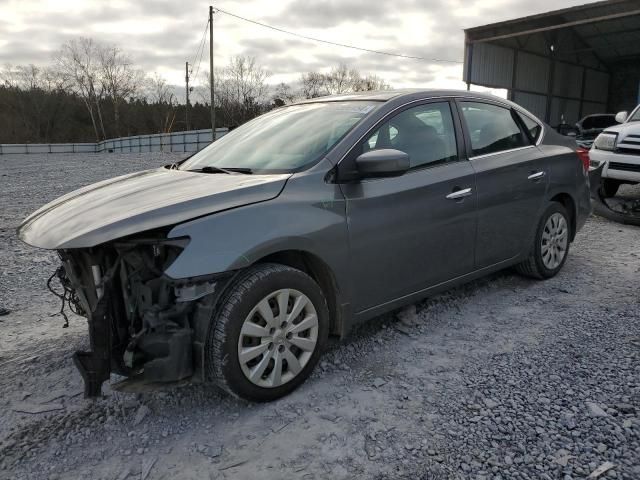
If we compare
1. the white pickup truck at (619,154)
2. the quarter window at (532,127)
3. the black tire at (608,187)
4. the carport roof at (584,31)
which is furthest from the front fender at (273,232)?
the carport roof at (584,31)

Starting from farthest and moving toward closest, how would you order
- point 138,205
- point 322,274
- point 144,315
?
point 322,274 < point 138,205 < point 144,315

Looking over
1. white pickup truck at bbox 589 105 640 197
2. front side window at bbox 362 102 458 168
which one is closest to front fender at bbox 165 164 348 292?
front side window at bbox 362 102 458 168

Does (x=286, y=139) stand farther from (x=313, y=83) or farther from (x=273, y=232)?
(x=313, y=83)

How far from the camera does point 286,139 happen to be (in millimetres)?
3398

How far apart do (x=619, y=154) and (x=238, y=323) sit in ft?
22.7

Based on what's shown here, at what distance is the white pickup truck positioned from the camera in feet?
23.6

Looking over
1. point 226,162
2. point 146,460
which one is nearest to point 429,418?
point 146,460

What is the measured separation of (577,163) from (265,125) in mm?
2932

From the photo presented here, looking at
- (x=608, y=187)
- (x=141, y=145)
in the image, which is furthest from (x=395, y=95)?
(x=141, y=145)

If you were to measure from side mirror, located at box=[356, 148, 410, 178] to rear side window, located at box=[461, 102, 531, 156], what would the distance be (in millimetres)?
1120

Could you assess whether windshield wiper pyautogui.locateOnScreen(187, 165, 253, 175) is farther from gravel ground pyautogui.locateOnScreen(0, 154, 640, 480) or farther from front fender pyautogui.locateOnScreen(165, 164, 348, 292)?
gravel ground pyautogui.locateOnScreen(0, 154, 640, 480)

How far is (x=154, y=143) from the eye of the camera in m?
34.4

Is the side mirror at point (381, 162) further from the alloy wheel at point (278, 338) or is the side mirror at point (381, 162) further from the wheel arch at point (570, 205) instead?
the wheel arch at point (570, 205)

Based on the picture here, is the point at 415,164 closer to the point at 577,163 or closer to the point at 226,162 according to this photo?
the point at 226,162
